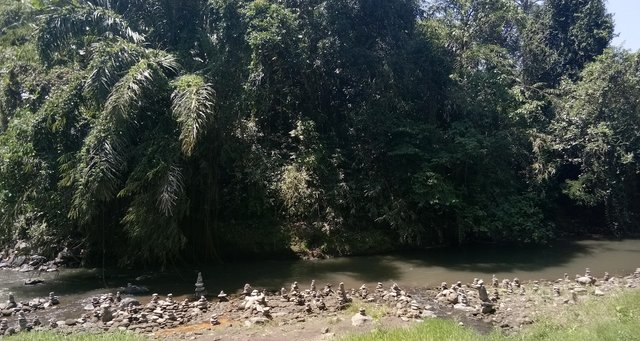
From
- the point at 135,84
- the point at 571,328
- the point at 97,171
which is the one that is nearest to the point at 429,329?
the point at 571,328

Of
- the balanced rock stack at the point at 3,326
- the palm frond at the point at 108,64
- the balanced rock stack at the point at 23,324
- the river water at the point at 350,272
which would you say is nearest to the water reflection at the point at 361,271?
the river water at the point at 350,272

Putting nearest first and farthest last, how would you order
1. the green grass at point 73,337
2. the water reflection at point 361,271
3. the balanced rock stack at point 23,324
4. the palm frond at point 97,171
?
the green grass at point 73,337 → the balanced rock stack at point 23,324 → the palm frond at point 97,171 → the water reflection at point 361,271

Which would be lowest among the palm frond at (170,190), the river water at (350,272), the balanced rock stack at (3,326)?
the balanced rock stack at (3,326)

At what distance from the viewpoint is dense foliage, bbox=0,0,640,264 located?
44.7 ft

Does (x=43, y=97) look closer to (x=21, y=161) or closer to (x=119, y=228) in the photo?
(x=21, y=161)

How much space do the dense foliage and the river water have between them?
2.86ft

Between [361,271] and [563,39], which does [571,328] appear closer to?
[361,271]

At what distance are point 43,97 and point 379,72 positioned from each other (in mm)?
10664

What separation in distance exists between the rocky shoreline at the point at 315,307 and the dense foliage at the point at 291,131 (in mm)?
2808

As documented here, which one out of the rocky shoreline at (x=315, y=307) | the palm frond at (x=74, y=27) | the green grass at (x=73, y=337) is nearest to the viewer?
the green grass at (x=73, y=337)

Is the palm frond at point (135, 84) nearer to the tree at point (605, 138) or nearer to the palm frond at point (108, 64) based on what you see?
the palm frond at point (108, 64)

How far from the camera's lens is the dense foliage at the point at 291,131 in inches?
537

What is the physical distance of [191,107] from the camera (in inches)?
515

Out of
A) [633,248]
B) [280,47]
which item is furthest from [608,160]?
[280,47]
